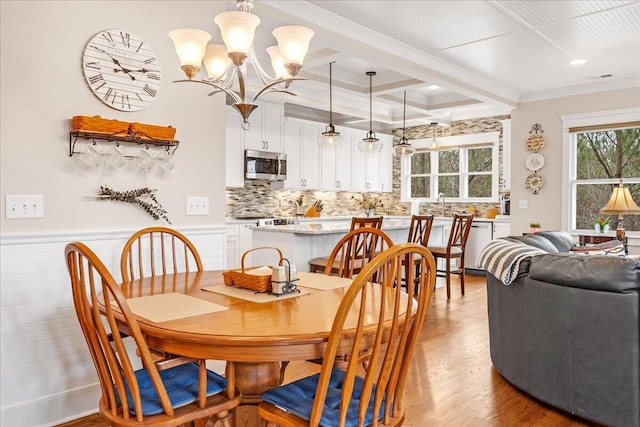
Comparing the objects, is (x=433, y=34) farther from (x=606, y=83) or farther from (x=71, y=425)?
(x=71, y=425)

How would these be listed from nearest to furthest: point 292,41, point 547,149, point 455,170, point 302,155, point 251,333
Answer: point 251,333 → point 292,41 → point 547,149 → point 302,155 → point 455,170

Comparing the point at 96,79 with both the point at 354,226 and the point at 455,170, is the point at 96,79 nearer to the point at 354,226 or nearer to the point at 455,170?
the point at 354,226

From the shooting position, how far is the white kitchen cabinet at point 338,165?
7.53m

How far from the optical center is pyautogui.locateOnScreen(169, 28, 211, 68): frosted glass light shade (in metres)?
2.15

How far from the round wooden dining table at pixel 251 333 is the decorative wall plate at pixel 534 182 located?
195 inches

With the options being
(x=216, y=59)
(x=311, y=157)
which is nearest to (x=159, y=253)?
(x=216, y=59)

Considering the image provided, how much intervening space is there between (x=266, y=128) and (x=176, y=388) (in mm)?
5217

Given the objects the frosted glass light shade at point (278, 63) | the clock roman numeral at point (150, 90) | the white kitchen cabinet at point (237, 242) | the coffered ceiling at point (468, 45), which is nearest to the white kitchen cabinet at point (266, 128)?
the coffered ceiling at point (468, 45)

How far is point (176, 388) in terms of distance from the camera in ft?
5.44

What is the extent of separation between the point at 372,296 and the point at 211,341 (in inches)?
30.1

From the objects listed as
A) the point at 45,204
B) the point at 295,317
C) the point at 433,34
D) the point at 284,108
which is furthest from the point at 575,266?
the point at 284,108

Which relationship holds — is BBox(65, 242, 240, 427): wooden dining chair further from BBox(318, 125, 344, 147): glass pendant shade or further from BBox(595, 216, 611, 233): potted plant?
BBox(595, 216, 611, 233): potted plant

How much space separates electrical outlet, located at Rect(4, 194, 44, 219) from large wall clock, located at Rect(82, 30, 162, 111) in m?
0.64

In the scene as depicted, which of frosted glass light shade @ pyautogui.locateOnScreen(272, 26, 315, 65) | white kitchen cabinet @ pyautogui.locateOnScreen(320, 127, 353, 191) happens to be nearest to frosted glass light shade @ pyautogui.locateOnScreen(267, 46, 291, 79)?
frosted glass light shade @ pyautogui.locateOnScreen(272, 26, 315, 65)
